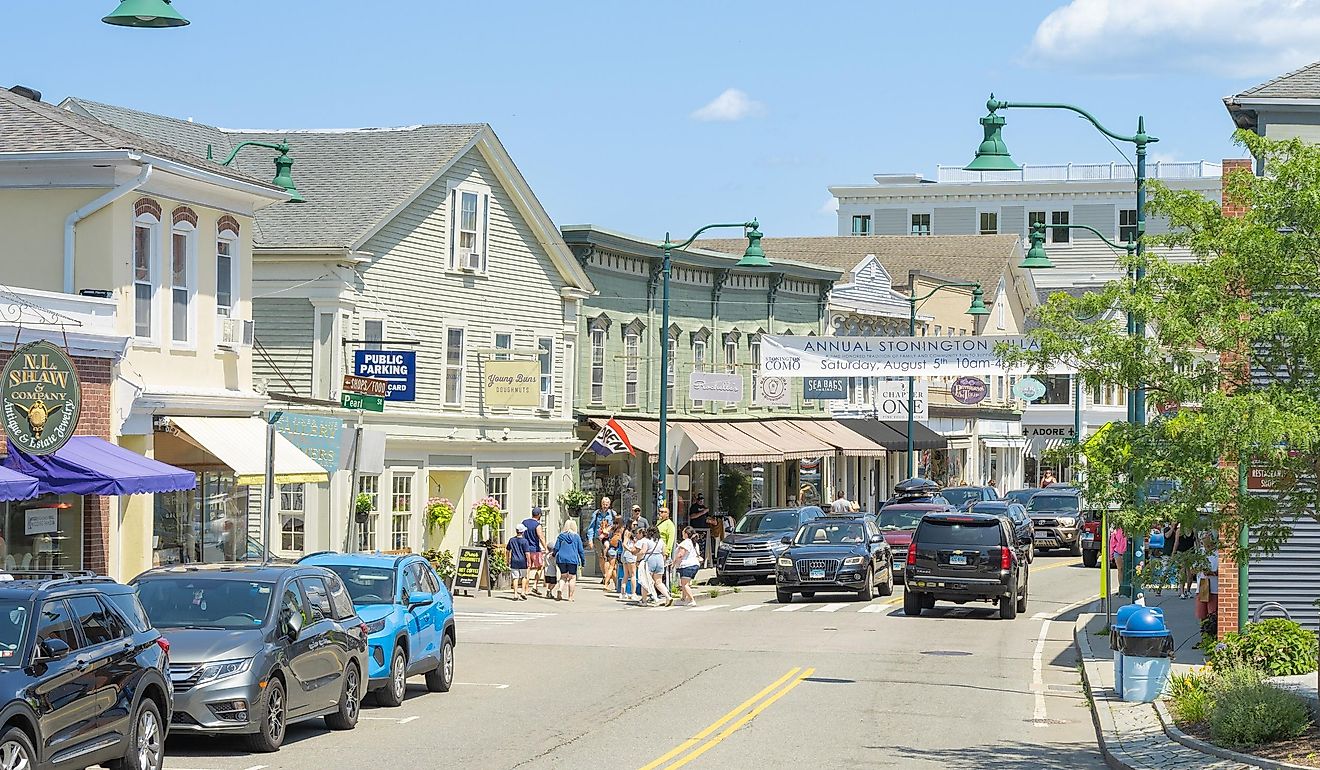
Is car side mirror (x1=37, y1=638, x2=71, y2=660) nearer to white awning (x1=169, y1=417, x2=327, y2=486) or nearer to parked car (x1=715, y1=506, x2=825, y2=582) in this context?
white awning (x1=169, y1=417, x2=327, y2=486)

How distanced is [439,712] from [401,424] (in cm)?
1921

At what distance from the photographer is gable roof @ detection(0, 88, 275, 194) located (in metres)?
24.5

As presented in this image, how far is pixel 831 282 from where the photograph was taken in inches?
2293

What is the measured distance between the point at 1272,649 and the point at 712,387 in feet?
86.9

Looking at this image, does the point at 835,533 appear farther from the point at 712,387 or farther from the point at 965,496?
the point at 965,496

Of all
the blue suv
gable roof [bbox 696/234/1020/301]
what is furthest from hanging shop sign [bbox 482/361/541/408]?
gable roof [bbox 696/234/1020/301]

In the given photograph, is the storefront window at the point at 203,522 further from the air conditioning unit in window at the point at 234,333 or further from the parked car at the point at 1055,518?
the parked car at the point at 1055,518

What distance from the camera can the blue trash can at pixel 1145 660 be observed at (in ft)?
62.1

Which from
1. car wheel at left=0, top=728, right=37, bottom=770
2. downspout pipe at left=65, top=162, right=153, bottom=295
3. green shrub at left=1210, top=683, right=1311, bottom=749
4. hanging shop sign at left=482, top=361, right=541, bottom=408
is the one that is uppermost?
downspout pipe at left=65, top=162, right=153, bottom=295

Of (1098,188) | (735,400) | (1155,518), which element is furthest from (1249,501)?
(1098,188)

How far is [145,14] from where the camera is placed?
60.8 feet

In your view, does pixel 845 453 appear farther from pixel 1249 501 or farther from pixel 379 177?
pixel 1249 501

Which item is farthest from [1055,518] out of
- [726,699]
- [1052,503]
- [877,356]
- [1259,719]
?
[1259,719]

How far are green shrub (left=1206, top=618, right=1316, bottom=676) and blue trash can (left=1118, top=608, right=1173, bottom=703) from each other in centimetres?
73
